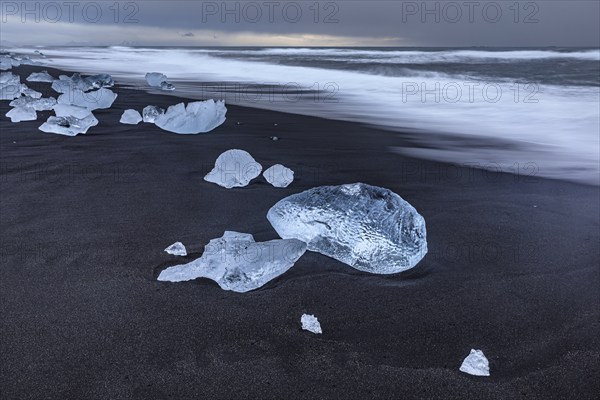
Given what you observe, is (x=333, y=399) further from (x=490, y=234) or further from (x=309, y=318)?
(x=490, y=234)

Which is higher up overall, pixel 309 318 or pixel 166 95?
pixel 166 95

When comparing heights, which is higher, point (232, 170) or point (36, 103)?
point (36, 103)

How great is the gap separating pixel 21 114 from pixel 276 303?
14.7 feet

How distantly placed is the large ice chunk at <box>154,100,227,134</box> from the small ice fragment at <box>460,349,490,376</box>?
143 inches

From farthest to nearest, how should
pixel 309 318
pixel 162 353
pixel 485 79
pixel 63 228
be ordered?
pixel 485 79, pixel 63 228, pixel 309 318, pixel 162 353

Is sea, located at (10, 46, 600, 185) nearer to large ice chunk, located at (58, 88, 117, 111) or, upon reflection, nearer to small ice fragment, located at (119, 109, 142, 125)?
small ice fragment, located at (119, 109, 142, 125)

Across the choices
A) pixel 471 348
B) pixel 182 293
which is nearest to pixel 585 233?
pixel 471 348

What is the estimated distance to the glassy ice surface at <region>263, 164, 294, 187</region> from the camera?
9.78ft

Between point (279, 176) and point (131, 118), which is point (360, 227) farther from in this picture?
point (131, 118)

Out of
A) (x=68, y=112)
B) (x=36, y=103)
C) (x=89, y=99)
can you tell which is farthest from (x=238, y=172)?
(x=36, y=103)

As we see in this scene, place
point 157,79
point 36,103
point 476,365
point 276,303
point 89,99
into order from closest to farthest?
point 476,365 → point 276,303 → point 36,103 → point 89,99 → point 157,79

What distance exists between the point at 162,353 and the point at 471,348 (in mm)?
988

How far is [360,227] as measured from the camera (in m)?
2.00

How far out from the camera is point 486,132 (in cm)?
563
